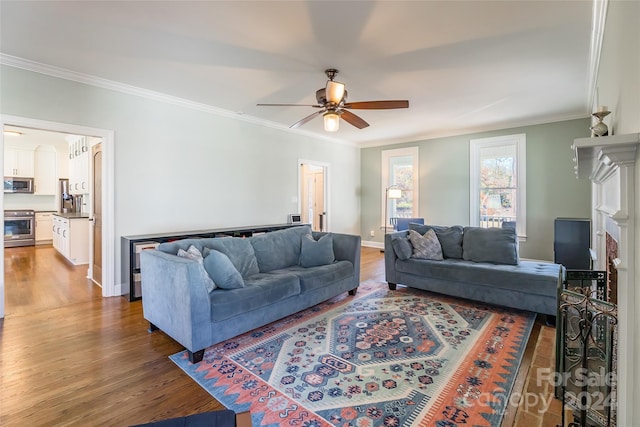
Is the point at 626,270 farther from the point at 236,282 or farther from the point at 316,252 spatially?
the point at 316,252

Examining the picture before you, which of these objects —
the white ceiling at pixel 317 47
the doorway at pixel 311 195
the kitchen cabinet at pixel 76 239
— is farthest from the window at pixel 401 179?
the kitchen cabinet at pixel 76 239

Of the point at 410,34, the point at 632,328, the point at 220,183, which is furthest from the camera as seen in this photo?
the point at 220,183

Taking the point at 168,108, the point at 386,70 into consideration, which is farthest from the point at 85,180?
the point at 386,70

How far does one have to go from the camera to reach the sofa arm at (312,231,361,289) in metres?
3.88

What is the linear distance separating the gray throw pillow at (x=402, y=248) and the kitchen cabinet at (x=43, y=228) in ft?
29.4

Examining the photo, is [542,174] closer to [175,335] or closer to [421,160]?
[421,160]

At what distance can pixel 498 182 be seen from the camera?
19.5ft

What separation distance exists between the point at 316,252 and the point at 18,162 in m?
8.81

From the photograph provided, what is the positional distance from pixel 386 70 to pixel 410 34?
73 centimetres

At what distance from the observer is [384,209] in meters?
7.60

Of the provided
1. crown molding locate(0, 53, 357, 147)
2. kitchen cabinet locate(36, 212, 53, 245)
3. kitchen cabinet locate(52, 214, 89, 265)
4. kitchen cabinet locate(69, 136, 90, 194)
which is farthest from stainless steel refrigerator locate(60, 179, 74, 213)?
crown molding locate(0, 53, 357, 147)

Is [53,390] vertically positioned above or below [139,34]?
Answer: below

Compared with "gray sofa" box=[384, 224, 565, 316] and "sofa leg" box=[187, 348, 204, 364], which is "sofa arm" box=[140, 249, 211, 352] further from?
"gray sofa" box=[384, 224, 565, 316]

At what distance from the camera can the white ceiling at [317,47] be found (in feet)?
7.82
